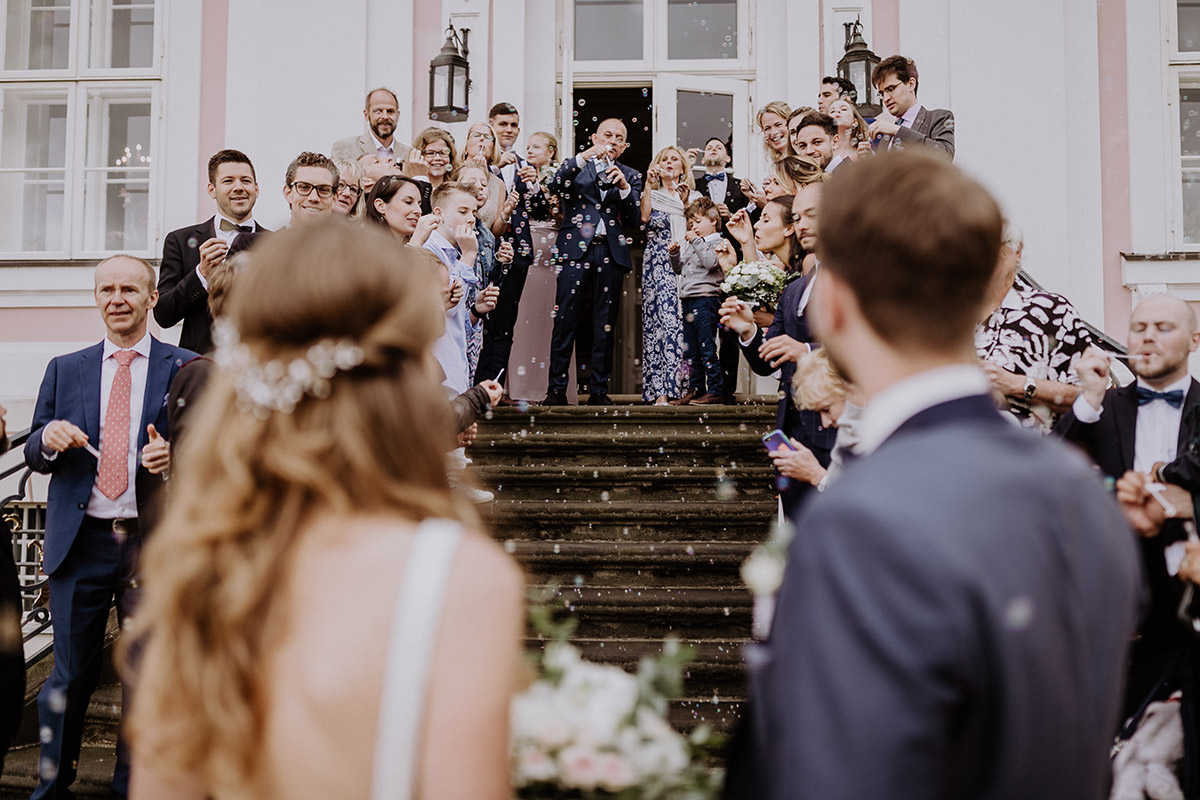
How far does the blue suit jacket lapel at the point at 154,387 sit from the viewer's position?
13.9 ft

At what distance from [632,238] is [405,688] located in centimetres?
983

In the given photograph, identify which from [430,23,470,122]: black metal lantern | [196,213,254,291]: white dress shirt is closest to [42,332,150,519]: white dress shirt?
[196,213,254,291]: white dress shirt

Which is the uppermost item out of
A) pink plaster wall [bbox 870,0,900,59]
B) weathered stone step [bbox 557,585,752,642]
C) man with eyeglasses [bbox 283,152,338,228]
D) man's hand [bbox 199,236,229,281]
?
pink plaster wall [bbox 870,0,900,59]

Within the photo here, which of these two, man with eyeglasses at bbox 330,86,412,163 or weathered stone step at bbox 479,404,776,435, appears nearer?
weathered stone step at bbox 479,404,776,435

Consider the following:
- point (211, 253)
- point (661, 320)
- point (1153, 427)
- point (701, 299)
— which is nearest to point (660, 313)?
point (661, 320)

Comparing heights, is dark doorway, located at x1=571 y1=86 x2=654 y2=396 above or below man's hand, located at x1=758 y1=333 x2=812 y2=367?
above

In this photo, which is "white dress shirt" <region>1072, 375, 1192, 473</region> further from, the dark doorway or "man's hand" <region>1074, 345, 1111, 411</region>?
the dark doorway

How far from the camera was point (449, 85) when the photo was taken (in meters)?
8.37

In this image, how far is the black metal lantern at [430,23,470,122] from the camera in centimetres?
834

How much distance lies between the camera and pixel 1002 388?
4.03m

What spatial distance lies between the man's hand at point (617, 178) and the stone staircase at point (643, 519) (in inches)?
67.6

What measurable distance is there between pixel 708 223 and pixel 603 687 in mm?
6580

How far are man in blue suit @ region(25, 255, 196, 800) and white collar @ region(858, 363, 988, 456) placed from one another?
136 inches

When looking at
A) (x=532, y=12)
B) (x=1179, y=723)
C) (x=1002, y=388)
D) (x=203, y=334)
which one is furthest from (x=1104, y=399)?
(x=532, y=12)
